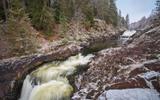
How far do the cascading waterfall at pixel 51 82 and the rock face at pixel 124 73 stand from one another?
849 mm

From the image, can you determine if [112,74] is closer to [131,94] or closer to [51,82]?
[131,94]

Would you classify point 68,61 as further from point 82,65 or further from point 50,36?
point 50,36

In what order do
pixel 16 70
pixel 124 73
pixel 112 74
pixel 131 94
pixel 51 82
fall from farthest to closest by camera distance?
1. pixel 16 70
2. pixel 51 82
3. pixel 112 74
4. pixel 124 73
5. pixel 131 94

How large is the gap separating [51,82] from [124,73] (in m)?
4.09

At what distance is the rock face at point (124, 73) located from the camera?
8.43m

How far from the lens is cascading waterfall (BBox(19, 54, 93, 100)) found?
421 inches

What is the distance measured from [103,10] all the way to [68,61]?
42.5 meters

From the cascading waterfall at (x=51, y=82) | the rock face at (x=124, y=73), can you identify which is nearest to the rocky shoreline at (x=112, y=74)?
the rock face at (x=124, y=73)

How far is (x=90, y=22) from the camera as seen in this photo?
42.5 meters

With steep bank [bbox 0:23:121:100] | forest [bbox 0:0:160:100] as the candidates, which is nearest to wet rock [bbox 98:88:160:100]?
forest [bbox 0:0:160:100]

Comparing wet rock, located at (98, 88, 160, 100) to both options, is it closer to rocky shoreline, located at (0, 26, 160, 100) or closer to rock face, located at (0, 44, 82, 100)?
rocky shoreline, located at (0, 26, 160, 100)

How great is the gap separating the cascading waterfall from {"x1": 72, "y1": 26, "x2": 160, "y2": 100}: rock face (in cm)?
85

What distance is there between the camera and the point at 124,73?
9438 mm

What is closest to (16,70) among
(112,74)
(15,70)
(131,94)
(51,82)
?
(15,70)
